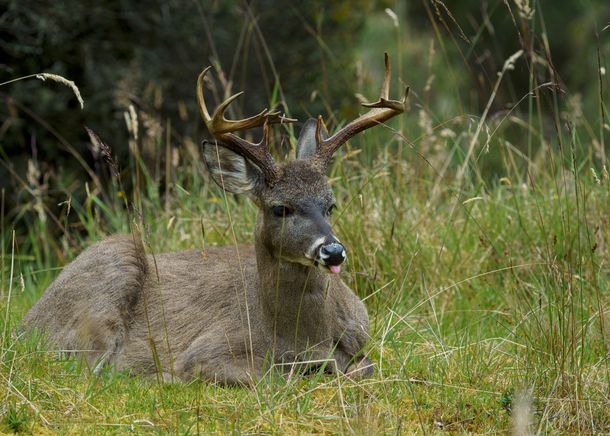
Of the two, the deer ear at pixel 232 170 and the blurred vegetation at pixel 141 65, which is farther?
the blurred vegetation at pixel 141 65

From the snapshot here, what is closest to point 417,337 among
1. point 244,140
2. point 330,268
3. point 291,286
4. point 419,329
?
point 419,329

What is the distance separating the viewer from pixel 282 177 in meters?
6.40

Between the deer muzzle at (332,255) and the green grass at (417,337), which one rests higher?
the deer muzzle at (332,255)

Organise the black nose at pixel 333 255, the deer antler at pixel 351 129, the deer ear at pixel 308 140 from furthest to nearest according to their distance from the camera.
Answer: the deer ear at pixel 308 140 → the deer antler at pixel 351 129 → the black nose at pixel 333 255

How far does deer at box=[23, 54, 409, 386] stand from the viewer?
20.3 feet

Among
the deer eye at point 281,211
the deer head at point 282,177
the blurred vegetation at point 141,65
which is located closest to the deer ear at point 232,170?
the deer head at point 282,177

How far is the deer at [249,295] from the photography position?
6188mm

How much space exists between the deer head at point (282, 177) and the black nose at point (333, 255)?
5.4 inches

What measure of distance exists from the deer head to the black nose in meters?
0.14

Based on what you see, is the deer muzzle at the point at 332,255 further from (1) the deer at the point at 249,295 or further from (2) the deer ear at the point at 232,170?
(2) the deer ear at the point at 232,170

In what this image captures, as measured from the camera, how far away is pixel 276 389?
555 cm

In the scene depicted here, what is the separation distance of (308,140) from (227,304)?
3.38ft

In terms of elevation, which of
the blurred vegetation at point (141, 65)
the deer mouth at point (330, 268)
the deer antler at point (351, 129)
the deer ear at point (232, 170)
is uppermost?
the deer antler at point (351, 129)

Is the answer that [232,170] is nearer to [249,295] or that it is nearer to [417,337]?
[249,295]
